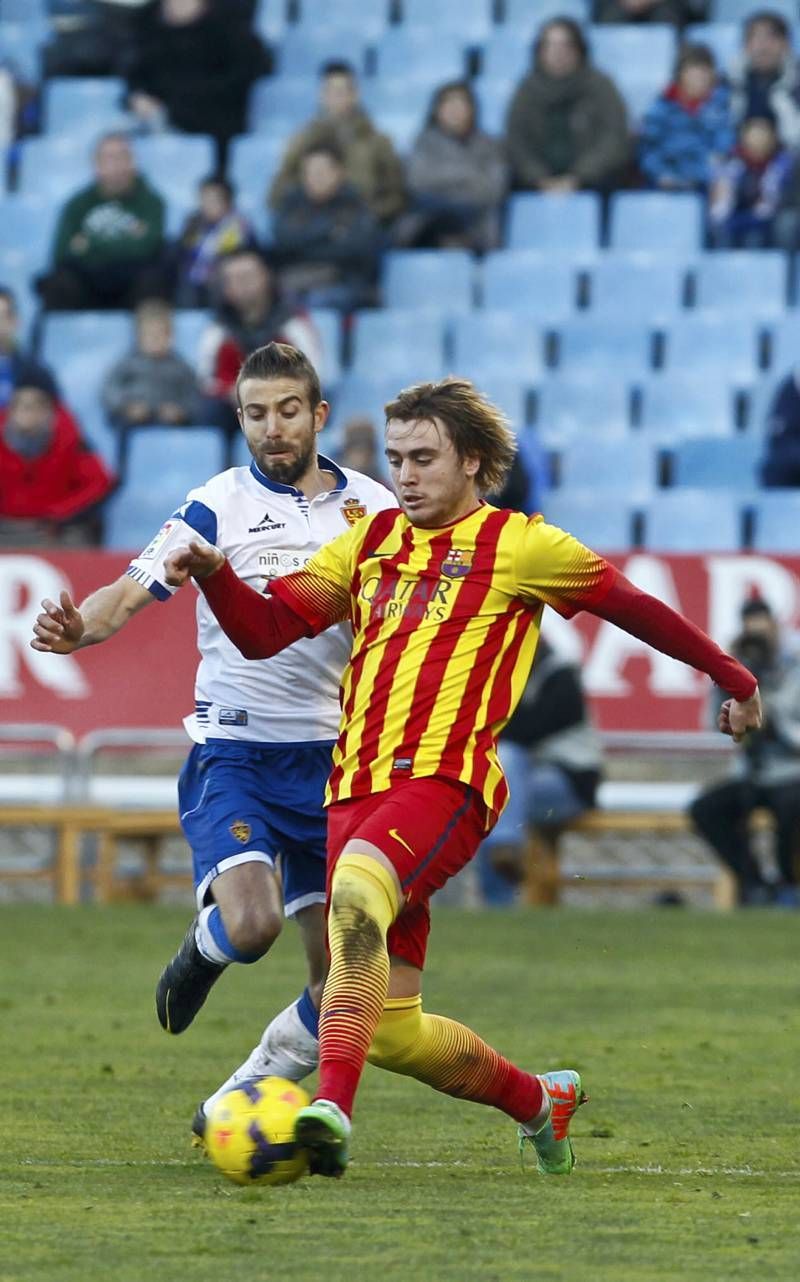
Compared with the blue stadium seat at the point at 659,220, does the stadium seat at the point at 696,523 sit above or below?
below

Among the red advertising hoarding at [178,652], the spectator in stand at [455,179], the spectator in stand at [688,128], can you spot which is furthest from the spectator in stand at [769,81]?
the red advertising hoarding at [178,652]

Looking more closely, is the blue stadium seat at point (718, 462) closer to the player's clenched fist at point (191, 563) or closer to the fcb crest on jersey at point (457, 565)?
the fcb crest on jersey at point (457, 565)

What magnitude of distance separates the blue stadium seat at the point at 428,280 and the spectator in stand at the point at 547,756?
4.76 meters

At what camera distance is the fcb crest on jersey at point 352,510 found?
686 cm

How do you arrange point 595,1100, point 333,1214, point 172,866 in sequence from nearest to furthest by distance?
point 333,1214 → point 595,1100 → point 172,866

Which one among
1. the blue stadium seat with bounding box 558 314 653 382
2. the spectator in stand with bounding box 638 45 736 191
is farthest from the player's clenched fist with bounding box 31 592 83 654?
the spectator in stand with bounding box 638 45 736 191

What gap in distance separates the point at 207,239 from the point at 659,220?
138 inches

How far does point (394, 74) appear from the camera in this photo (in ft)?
67.6

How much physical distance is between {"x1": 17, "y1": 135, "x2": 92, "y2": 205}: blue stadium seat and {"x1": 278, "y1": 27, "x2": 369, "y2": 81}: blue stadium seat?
1884 millimetres

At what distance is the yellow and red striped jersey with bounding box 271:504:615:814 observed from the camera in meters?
5.82

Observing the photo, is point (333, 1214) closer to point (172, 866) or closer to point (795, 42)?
point (172, 866)

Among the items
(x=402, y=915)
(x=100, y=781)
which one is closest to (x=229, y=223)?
(x=100, y=781)

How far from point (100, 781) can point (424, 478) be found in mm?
9976

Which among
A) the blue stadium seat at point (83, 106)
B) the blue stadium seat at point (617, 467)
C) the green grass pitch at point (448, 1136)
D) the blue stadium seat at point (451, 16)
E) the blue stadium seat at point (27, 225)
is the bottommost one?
the green grass pitch at point (448, 1136)
